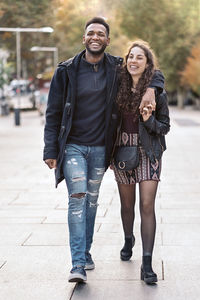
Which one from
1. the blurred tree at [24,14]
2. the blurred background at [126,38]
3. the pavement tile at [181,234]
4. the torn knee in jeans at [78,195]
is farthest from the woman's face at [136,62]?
the blurred background at [126,38]

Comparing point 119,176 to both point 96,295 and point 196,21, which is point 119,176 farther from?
point 196,21

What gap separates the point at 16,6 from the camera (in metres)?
32.5

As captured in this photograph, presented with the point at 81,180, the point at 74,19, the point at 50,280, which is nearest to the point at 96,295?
the point at 50,280

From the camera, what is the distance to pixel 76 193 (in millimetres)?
4711

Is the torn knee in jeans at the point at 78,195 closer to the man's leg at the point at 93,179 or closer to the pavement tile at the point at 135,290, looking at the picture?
the man's leg at the point at 93,179

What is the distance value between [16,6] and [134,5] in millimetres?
41038

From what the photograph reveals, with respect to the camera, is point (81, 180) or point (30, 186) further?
point (30, 186)

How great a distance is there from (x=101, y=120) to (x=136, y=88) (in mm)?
337

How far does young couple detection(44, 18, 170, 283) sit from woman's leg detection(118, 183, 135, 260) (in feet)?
0.88

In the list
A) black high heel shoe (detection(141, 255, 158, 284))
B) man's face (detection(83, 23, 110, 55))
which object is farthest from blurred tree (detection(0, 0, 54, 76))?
black high heel shoe (detection(141, 255, 158, 284))

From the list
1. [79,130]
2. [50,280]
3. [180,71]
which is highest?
[79,130]

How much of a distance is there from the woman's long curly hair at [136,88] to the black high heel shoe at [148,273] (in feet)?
3.33

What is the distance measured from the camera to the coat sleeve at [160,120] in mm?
4664

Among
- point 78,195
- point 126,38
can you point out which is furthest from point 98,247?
point 126,38
